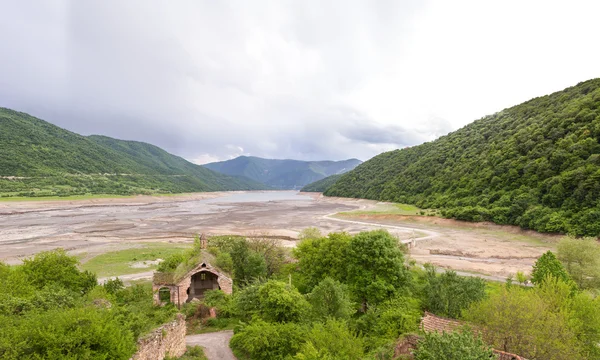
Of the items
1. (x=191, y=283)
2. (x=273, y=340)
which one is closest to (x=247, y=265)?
(x=191, y=283)

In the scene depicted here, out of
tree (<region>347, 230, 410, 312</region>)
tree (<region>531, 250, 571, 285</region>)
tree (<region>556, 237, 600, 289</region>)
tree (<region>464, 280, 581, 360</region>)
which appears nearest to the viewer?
tree (<region>464, 280, 581, 360</region>)

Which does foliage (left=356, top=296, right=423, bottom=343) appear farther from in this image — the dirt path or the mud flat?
the mud flat

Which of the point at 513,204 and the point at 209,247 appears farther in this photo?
the point at 513,204

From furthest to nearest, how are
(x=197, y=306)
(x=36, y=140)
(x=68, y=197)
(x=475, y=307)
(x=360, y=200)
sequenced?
1. (x=36, y=140)
2. (x=360, y=200)
3. (x=68, y=197)
4. (x=197, y=306)
5. (x=475, y=307)

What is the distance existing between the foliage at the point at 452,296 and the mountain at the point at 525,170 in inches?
1922

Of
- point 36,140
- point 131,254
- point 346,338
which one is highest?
point 36,140

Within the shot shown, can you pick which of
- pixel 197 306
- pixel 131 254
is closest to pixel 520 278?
pixel 197 306

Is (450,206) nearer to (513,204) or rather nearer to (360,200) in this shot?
(513,204)

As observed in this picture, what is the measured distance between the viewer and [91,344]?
10547mm

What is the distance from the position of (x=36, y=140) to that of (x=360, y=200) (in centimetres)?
20327

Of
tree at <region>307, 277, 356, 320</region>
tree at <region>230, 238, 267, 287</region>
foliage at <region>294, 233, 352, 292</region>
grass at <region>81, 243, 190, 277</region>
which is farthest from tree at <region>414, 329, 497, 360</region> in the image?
grass at <region>81, 243, 190, 277</region>

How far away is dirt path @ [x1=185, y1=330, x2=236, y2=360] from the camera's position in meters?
18.7

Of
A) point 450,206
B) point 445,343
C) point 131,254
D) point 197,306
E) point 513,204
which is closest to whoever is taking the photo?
point 445,343

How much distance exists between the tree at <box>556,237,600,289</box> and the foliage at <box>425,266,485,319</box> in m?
14.9
